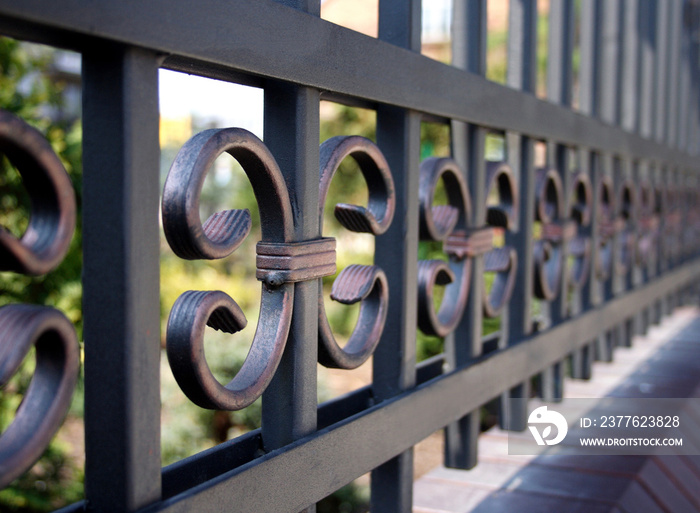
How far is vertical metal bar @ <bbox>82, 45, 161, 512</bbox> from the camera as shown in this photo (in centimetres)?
55

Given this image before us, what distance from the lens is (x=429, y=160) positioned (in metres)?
1.01

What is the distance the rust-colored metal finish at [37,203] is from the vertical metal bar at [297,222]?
0.87ft

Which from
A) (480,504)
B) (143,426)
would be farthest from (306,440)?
(480,504)

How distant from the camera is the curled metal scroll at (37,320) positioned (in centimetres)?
49

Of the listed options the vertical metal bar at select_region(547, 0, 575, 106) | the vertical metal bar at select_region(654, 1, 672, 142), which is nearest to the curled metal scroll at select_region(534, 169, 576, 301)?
the vertical metal bar at select_region(547, 0, 575, 106)

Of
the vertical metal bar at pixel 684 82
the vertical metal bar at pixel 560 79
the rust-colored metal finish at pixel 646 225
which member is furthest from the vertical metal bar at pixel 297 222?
the vertical metal bar at pixel 684 82

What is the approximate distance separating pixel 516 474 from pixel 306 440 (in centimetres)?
83

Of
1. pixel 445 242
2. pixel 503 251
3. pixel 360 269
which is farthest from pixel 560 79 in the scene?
pixel 360 269

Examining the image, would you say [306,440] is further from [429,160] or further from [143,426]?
[429,160]

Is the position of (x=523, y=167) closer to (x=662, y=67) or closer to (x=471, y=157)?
(x=471, y=157)

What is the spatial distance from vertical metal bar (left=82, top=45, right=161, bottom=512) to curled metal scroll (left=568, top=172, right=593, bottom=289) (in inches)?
54.0

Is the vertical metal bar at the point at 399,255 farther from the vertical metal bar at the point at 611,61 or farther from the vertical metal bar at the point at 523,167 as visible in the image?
the vertical metal bar at the point at 611,61

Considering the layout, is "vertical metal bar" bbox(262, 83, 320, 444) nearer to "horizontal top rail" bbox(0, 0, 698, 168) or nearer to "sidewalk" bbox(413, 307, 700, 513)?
"horizontal top rail" bbox(0, 0, 698, 168)

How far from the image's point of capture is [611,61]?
2066 mm
